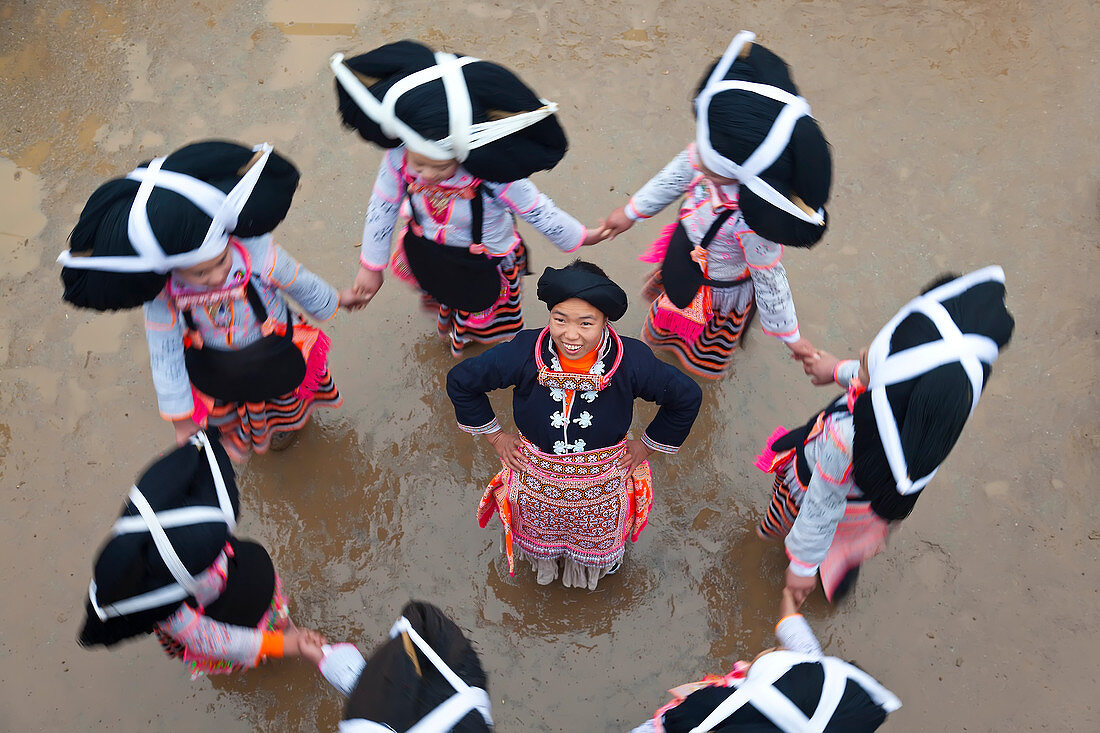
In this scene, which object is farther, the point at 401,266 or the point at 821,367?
the point at 401,266

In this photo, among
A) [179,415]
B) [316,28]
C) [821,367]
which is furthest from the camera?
[316,28]

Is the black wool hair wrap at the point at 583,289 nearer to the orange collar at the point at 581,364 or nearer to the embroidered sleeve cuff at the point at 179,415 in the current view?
the orange collar at the point at 581,364

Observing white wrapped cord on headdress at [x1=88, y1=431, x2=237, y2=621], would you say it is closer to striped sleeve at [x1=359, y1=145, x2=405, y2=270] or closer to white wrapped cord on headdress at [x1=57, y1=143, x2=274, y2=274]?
white wrapped cord on headdress at [x1=57, y1=143, x2=274, y2=274]

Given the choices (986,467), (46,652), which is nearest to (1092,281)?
(986,467)

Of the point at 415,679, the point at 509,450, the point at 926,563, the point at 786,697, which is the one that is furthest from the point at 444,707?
the point at 926,563

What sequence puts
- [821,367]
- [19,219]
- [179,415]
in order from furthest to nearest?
[19,219], [821,367], [179,415]

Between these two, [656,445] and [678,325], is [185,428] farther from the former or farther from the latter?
[678,325]

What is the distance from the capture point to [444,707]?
1828mm

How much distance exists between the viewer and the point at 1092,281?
3.79m

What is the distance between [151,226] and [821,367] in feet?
6.92

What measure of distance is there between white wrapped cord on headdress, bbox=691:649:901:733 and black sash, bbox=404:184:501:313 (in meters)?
1.65

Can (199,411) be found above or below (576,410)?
below

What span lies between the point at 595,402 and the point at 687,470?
1.14m

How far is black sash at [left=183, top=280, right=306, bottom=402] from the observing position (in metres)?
2.71
